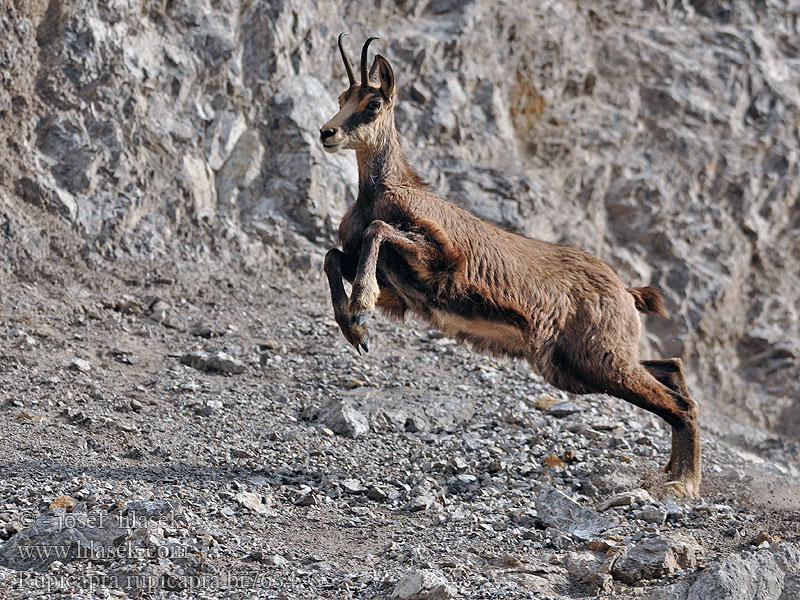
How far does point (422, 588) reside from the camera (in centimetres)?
467

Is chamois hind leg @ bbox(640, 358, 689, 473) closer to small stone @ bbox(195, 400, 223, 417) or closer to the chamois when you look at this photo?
the chamois

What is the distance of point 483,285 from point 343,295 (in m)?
1.14

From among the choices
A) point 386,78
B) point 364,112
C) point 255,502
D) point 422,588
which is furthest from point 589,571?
point 386,78

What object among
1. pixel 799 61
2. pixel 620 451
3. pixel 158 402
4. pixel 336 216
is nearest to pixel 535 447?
pixel 620 451

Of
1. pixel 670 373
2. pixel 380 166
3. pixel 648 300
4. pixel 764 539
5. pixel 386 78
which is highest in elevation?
pixel 386 78

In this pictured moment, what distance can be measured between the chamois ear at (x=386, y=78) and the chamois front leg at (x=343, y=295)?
1326mm

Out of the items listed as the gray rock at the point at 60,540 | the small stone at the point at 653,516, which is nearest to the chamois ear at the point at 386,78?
the small stone at the point at 653,516

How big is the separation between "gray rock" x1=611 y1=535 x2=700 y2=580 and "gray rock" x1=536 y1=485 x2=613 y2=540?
47cm

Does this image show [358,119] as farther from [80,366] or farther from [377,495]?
[80,366]

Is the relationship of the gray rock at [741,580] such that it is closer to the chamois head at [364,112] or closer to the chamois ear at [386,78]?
the chamois head at [364,112]

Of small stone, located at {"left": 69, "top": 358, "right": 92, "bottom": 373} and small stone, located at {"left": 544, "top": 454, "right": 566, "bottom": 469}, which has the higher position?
small stone, located at {"left": 544, "top": 454, "right": 566, "bottom": 469}

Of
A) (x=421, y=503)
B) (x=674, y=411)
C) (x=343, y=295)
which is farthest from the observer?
(x=674, y=411)

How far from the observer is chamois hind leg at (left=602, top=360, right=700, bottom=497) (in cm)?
742

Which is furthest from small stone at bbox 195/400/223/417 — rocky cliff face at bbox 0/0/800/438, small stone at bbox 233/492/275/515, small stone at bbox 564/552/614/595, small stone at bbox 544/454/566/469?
small stone at bbox 564/552/614/595
